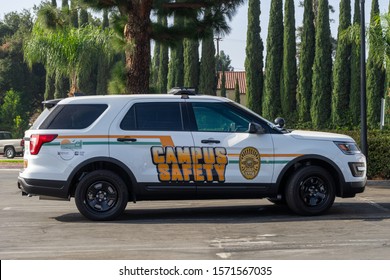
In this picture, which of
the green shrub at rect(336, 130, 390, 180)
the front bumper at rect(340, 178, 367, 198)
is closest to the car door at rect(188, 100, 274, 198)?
the front bumper at rect(340, 178, 367, 198)

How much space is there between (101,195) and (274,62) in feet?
112

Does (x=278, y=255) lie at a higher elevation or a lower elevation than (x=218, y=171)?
lower

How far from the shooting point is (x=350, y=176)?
35.6ft

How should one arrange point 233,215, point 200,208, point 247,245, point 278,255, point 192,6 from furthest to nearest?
1. point 192,6
2. point 200,208
3. point 233,215
4. point 247,245
5. point 278,255

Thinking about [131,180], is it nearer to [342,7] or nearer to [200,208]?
[200,208]

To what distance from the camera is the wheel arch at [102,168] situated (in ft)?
34.5

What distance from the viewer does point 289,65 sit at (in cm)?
4309

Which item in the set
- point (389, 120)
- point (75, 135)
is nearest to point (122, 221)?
point (75, 135)

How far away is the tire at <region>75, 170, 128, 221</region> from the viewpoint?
1052cm

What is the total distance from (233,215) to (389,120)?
30.1 metres

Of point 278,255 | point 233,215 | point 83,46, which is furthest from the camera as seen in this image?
point 83,46

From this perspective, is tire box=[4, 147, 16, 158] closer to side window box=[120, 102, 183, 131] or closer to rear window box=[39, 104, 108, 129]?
rear window box=[39, 104, 108, 129]

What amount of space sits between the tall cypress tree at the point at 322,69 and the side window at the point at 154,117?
3134 cm

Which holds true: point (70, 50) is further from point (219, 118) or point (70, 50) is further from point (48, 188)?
point (219, 118)
